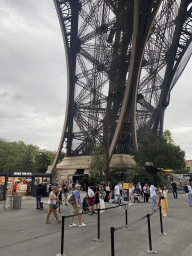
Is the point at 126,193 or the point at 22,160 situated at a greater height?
the point at 22,160

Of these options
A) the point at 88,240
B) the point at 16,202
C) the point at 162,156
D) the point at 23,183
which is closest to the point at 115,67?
the point at 162,156

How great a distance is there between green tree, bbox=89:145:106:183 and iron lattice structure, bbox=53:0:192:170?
253 centimetres

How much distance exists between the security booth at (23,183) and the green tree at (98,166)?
7188 millimetres

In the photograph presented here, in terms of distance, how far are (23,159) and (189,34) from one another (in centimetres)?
4516

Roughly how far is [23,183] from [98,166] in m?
9.85

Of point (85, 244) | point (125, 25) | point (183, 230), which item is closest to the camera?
point (85, 244)

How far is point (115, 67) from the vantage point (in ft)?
118

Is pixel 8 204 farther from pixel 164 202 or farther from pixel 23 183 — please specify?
pixel 23 183

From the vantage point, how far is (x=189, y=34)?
36344 mm

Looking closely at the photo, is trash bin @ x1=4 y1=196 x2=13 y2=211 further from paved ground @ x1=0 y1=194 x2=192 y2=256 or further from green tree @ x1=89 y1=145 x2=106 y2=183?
green tree @ x1=89 y1=145 x2=106 y2=183

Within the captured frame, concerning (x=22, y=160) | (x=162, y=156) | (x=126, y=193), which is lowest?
(x=126, y=193)

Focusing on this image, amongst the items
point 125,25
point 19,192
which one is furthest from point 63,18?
point 19,192

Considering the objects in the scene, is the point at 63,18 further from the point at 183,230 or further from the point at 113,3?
the point at 183,230

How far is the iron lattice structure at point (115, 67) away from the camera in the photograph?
34.7 metres
